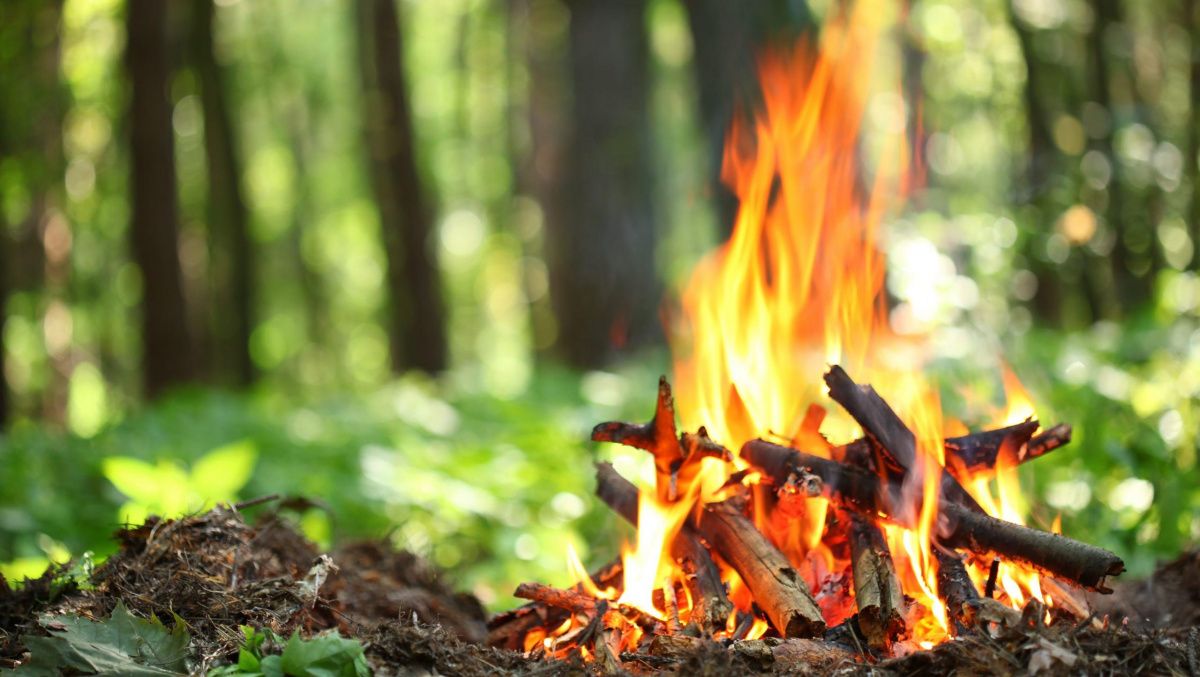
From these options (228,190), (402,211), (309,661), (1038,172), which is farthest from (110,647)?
(228,190)

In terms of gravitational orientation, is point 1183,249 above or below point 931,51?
below

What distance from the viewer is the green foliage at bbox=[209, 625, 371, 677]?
7.56ft

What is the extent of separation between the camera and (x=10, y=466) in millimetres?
5672

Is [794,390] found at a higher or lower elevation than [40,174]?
lower

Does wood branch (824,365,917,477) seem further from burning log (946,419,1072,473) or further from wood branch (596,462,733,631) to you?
wood branch (596,462,733,631)

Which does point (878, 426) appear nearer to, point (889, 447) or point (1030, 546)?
point (889, 447)

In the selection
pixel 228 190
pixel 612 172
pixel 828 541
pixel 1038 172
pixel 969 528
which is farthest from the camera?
pixel 228 190

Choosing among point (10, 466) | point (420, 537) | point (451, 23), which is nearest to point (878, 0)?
point (420, 537)

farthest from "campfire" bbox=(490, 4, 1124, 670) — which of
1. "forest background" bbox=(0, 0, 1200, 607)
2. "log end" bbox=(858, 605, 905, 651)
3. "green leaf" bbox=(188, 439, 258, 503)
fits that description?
"green leaf" bbox=(188, 439, 258, 503)

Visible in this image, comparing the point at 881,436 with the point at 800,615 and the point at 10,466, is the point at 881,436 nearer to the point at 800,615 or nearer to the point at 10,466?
the point at 800,615

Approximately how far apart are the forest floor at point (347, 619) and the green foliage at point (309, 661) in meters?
0.02

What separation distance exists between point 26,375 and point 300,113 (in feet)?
31.0

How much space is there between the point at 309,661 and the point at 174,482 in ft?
6.11

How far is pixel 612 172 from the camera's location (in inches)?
425
